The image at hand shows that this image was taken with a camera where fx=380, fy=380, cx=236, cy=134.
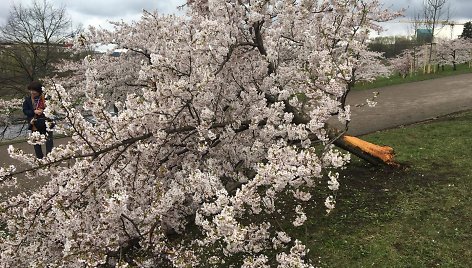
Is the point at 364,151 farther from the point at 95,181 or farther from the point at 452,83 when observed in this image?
the point at 452,83

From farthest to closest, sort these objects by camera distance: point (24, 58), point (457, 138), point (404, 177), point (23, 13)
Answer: point (23, 13) → point (24, 58) → point (457, 138) → point (404, 177)

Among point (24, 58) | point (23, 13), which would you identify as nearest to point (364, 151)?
point (24, 58)

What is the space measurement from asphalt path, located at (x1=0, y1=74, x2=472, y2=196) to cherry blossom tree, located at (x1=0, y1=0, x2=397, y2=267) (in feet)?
14.1

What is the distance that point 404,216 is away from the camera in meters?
5.68

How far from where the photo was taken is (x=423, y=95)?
17688 mm

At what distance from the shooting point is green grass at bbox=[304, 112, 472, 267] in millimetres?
4742

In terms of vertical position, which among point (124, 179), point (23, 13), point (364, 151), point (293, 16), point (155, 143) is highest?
point (23, 13)

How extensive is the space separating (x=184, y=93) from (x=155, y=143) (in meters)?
0.75

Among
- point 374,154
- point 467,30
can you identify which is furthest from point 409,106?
point 467,30

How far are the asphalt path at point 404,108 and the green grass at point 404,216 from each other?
8.39 feet

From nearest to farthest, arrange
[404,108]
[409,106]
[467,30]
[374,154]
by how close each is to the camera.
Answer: [374,154] → [404,108] → [409,106] → [467,30]

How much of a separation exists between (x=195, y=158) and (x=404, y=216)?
323 centimetres

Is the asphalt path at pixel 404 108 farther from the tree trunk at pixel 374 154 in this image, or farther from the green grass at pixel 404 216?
the green grass at pixel 404 216

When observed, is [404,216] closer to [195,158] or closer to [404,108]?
[195,158]
